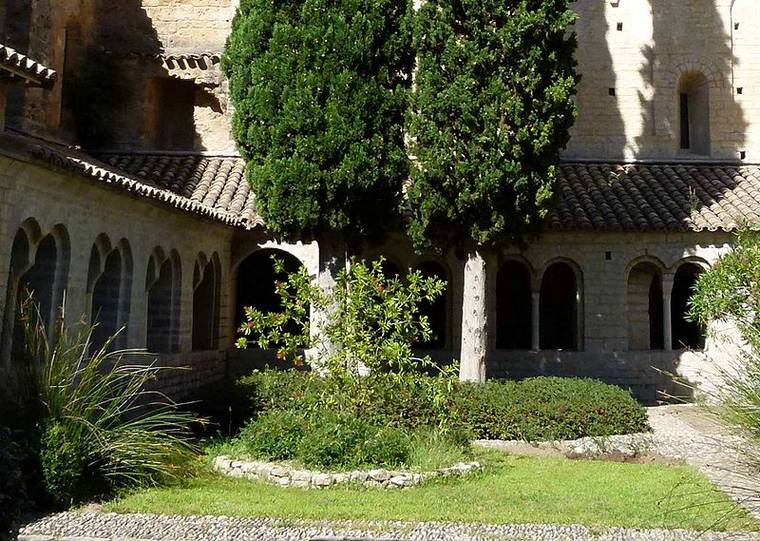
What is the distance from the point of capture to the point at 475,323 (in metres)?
12.0

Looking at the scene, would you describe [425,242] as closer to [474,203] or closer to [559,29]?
[474,203]

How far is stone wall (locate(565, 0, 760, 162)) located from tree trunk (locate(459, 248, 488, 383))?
24.7 ft

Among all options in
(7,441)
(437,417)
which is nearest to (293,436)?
(437,417)

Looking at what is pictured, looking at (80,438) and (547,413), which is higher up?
(80,438)

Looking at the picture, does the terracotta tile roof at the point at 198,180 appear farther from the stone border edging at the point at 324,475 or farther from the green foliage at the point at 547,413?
the green foliage at the point at 547,413

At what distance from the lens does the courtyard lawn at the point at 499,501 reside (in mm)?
6637

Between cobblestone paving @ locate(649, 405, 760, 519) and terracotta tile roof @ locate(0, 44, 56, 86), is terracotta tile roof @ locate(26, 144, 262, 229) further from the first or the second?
cobblestone paving @ locate(649, 405, 760, 519)

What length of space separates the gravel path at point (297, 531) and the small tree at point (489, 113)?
18.7ft

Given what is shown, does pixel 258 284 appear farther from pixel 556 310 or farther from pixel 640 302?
pixel 640 302

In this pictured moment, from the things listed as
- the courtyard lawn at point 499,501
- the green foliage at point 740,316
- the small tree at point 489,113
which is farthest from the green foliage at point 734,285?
the small tree at point 489,113

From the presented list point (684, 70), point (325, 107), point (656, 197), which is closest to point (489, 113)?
point (325, 107)

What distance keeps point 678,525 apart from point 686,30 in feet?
50.9

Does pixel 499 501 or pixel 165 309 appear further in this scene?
pixel 165 309

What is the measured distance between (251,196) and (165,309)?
3.57 meters
